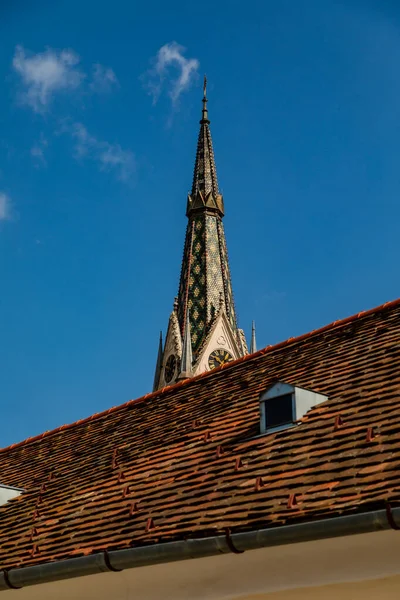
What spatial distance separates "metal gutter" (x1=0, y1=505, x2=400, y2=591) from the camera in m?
6.12

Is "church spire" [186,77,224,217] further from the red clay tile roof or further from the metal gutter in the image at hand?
the metal gutter

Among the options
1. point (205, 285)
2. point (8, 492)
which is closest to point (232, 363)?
point (8, 492)

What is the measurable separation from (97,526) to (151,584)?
3.98 feet

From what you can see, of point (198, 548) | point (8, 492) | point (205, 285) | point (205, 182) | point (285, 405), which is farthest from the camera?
point (205, 182)

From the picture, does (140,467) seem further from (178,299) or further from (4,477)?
(178,299)

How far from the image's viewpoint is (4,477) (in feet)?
43.7

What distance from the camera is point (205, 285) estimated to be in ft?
177

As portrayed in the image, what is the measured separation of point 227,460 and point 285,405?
2.47ft

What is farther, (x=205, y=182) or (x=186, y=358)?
(x=205, y=182)

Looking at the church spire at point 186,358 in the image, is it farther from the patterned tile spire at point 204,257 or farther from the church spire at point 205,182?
the church spire at point 205,182

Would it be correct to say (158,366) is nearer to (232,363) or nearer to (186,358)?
(186,358)

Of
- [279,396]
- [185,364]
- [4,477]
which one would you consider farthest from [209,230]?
[279,396]

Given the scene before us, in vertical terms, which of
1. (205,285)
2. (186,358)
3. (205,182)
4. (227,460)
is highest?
(205,182)

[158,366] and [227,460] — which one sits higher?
[158,366]
